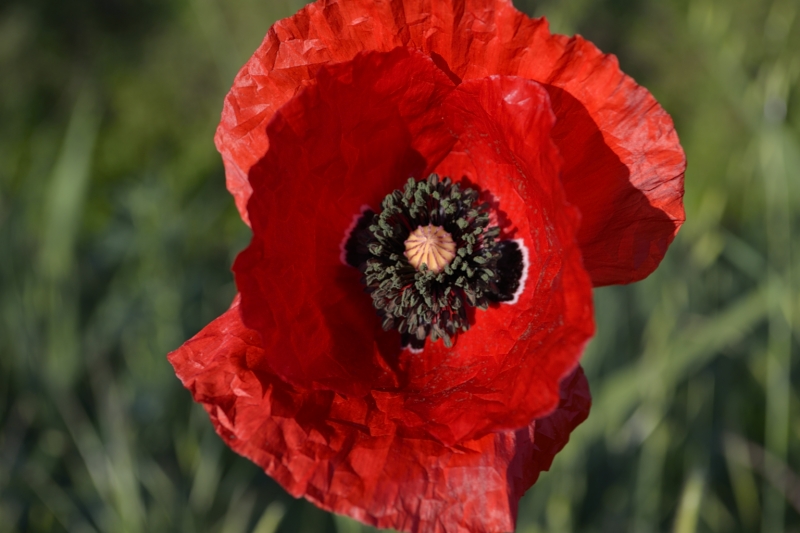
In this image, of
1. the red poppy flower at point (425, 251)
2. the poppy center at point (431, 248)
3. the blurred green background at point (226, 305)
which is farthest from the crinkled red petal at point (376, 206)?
the blurred green background at point (226, 305)

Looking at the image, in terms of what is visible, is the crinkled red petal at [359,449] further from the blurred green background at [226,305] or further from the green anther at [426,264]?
the blurred green background at [226,305]

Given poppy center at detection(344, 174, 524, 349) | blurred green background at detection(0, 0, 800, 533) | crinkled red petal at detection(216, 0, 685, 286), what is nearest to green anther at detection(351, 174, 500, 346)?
poppy center at detection(344, 174, 524, 349)

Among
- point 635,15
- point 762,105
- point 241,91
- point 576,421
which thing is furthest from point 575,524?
point 635,15

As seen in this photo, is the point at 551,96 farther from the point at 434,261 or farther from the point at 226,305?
the point at 226,305

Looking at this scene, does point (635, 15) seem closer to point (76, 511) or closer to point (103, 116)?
point (103, 116)

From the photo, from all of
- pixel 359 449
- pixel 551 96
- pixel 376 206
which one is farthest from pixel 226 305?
pixel 551 96

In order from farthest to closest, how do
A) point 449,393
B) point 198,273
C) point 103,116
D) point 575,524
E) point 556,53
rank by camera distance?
1. point 103,116
2. point 198,273
3. point 575,524
4. point 449,393
5. point 556,53
